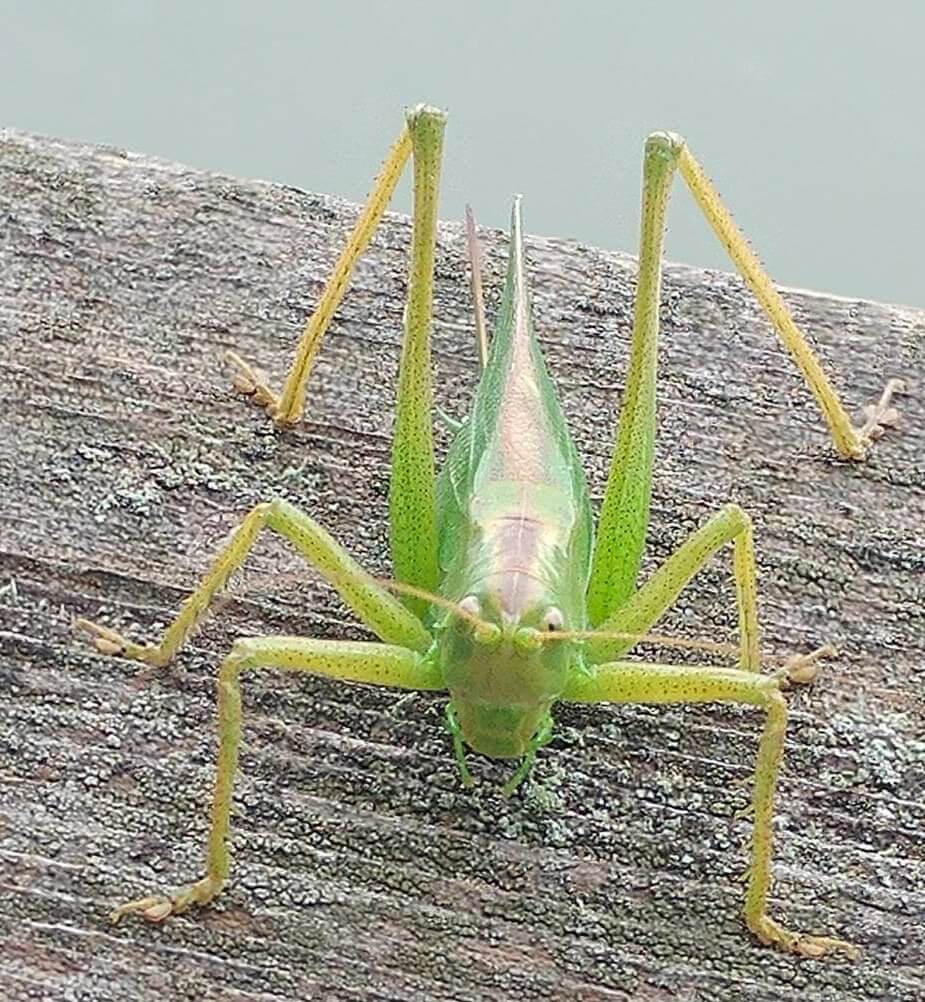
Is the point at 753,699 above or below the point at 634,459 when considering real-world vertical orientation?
below

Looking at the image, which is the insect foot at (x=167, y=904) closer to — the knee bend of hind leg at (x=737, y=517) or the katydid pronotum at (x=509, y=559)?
the katydid pronotum at (x=509, y=559)

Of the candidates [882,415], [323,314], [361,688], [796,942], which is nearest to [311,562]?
[361,688]

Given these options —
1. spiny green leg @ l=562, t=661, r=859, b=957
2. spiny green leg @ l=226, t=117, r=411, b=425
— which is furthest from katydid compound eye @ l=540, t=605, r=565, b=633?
spiny green leg @ l=226, t=117, r=411, b=425

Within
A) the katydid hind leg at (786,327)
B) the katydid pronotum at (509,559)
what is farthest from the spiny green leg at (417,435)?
the katydid hind leg at (786,327)

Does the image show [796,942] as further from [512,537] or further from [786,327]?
[786,327]

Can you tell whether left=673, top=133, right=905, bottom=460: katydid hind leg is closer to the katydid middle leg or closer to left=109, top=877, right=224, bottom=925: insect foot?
the katydid middle leg

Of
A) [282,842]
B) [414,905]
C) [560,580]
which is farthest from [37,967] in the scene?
[560,580]
